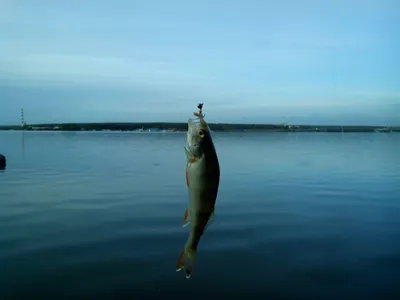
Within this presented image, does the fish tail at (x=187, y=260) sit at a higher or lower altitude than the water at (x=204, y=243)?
higher

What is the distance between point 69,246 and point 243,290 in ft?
23.3

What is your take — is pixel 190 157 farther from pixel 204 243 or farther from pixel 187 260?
pixel 204 243

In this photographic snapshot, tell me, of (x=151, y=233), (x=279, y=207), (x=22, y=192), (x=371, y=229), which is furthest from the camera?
(x=22, y=192)

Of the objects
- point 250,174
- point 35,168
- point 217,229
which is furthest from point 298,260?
point 35,168

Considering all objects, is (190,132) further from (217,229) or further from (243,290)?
(217,229)

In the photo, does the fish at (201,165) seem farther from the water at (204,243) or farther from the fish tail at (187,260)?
the water at (204,243)

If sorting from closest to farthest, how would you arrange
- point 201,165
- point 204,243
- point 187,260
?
1. point 201,165
2. point 187,260
3. point 204,243

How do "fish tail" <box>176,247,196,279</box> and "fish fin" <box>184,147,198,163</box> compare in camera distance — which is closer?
"fish fin" <box>184,147,198,163</box>

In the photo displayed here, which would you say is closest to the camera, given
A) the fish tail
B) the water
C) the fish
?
the fish

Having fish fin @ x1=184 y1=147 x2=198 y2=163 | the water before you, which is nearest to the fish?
fish fin @ x1=184 y1=147 x2=198 y2=163

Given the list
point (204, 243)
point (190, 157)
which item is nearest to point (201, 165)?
point (190, 157)

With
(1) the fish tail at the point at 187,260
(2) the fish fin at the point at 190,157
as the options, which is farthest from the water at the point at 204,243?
(2) the fish fin at the point at 190,157

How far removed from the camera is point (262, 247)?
16.2 metres

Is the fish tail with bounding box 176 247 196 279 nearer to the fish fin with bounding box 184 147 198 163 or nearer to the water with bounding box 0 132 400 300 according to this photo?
the fish fin with bounding box 184 147 198 163
